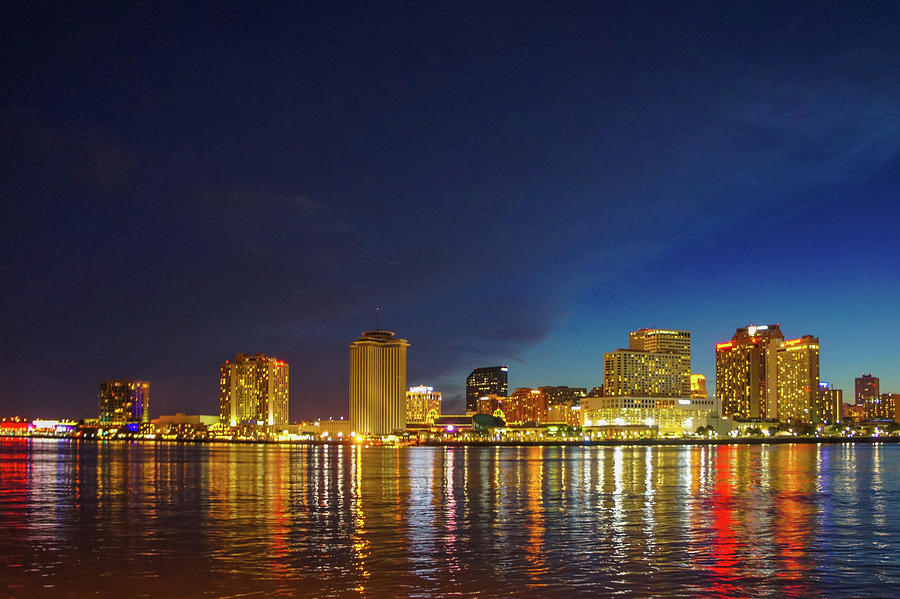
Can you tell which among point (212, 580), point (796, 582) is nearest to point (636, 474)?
point (796, 582)

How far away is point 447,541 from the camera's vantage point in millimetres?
39750

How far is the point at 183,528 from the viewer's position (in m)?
44.4

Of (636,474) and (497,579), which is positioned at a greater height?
(497,579)

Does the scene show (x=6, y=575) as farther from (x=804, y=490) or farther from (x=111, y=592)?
(x=804, y=490)

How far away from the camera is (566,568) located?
32.9m

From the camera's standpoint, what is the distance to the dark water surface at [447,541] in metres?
29.8

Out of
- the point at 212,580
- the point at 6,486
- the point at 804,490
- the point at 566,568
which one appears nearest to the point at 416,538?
the point at 566,568

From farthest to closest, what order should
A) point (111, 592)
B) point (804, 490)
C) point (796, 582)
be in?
point (804, 490)
point (796, 582)
point (111, 592)

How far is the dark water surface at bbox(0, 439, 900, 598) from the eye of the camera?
29.8m

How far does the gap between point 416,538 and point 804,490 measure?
4255 cm

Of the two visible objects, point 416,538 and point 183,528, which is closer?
point 416,538

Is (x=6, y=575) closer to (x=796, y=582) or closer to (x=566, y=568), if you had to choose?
(x=566, y=568)

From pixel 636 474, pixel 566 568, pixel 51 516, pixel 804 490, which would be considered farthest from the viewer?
pixel 636 474

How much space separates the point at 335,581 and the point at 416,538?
Result: 1075 cm
